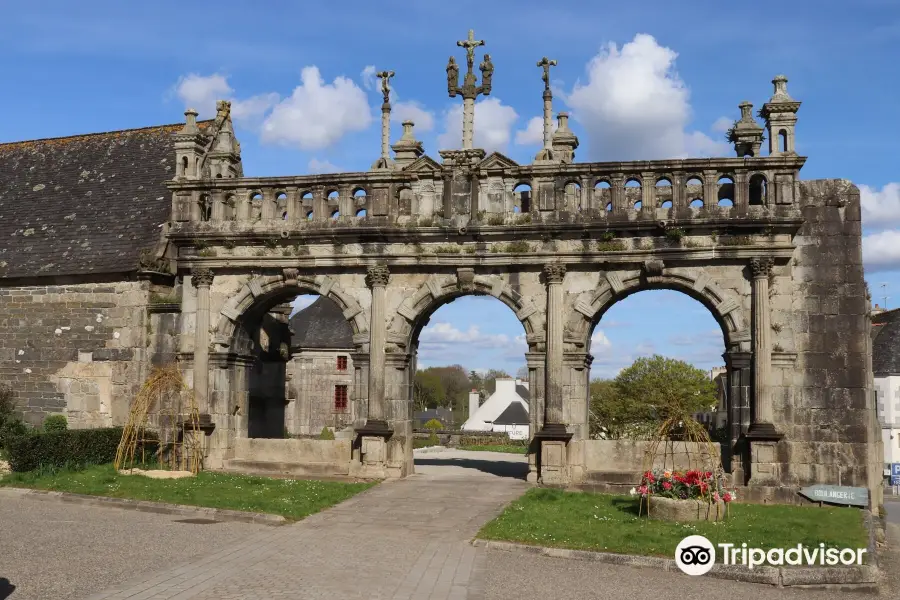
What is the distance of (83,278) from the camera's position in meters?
19.0

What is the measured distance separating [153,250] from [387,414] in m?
5.87

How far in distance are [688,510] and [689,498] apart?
0.22m

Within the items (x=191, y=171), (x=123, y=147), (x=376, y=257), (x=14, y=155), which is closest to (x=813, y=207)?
(x=376, y=257)

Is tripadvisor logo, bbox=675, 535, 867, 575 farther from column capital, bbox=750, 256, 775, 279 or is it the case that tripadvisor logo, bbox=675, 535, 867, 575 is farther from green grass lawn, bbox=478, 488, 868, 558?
column capital, bbox=750, 256, 775, 279

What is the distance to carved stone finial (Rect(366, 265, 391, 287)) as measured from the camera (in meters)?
17.2

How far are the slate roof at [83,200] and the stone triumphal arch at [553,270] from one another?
163cm

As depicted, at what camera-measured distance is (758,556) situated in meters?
10.2

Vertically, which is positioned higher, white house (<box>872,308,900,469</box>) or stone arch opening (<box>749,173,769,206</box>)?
stone arch opening (<box>749,173,769,206</box>)

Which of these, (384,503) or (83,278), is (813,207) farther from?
(83,278)

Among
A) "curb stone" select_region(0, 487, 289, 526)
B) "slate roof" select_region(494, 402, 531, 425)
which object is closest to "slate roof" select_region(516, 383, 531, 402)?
"slate roof" select_region(494, 402, 531, 425)

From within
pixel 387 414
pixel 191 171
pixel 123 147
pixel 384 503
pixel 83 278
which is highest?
pixel 123 147

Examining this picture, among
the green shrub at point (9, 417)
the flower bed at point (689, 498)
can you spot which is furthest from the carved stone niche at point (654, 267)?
the green shrub at point (9, 417)

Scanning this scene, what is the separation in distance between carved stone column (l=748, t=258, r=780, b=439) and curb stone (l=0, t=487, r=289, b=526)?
26.3 feet

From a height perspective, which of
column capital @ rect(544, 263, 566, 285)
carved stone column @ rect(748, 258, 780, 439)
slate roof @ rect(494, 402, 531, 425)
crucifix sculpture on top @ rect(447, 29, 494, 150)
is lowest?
slate roof @ rect(494, 402, 531, 425)
